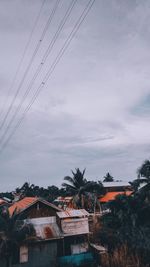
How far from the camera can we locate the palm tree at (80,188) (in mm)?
45750

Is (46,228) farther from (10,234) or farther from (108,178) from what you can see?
(108,178)

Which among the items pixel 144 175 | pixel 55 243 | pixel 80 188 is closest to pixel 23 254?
pixel 55 243

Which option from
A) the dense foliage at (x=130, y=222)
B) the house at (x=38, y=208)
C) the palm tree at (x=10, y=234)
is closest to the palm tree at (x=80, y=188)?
the house at (x=38, y=208)

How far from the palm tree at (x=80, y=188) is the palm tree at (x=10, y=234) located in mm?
19558

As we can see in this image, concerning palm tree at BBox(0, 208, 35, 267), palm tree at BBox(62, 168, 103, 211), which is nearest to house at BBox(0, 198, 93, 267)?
palm tree at BBox(0, 208, 35, 267)

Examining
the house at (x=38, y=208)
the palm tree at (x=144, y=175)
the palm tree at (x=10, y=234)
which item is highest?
the palm tree at (x=144, y=175)

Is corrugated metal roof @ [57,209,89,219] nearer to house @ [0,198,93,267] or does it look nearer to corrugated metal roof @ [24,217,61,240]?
house @ [0,198,93,267]

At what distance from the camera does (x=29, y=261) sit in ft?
85.4

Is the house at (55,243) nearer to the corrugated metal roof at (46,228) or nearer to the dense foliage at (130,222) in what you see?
the corrugated metal roof at (46,228)

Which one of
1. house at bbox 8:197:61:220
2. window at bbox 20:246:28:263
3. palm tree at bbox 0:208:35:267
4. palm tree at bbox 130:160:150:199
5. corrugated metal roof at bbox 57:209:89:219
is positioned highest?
palm tree at bbox 130:160:150:199

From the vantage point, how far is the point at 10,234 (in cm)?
2556

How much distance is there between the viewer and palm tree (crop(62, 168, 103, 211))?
45.8 meters

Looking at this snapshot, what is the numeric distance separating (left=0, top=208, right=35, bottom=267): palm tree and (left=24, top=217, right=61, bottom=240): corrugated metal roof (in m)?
1.15

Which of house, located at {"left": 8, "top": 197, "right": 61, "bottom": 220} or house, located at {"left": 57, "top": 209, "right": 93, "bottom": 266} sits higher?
house, located at {"left": 8, "top": 197, "right": 61, "bottom": 220}
